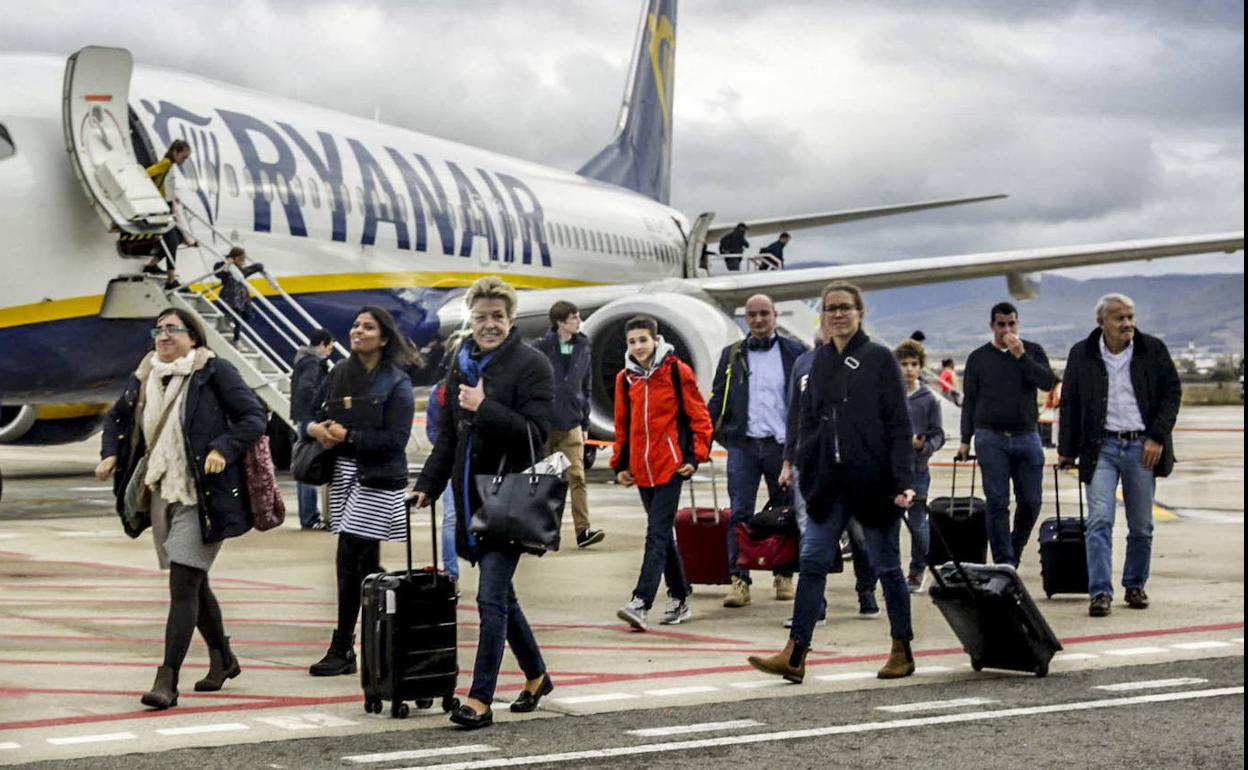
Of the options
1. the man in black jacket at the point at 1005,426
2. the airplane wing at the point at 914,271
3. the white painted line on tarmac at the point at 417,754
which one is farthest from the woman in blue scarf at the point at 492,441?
the airplane wing at the point at 914,271

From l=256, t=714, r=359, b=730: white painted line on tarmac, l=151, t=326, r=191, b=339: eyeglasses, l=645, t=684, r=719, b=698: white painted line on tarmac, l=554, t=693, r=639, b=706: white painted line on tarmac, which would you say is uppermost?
l=151, t=326, r=191, b=339: eyeglasses

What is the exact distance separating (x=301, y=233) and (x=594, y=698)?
31.1 ft

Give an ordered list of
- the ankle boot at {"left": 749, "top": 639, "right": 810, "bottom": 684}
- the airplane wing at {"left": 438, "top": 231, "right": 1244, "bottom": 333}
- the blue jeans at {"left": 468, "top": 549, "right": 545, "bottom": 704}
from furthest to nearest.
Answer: the airplane wing at {"left": 438, "top": 231, "right": 1244, "bottom": 333} → the ankle boot at {"left": 749, "top": 639, "right": 810, "bottom": 684} → the blue jeans at {"left": 468, "top": 549, "right": 545, "bottom": 704}

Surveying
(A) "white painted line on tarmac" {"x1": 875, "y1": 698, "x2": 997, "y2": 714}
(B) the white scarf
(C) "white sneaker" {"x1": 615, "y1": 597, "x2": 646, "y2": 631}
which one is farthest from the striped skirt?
(A) "white painted line on tarmac" {"x1": 875, "y1": 698, "x2": 997, "y2": 714}

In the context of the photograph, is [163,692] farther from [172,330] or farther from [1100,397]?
[1100,397]

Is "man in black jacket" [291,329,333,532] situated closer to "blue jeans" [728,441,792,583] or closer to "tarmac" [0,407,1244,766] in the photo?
"tarmac" [0,407,1244,766]

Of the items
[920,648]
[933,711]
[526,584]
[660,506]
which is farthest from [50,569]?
[933,711]

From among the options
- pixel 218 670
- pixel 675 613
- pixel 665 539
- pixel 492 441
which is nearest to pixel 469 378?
pixel 492 441

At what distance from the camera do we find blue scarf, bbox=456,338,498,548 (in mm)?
6523

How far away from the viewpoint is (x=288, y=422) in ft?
44.7

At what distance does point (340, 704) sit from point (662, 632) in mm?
2183

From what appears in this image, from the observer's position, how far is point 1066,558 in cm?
941

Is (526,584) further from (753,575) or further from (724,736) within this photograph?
(724,736)

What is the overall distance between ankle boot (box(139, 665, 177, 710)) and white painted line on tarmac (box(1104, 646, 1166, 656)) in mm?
3715
